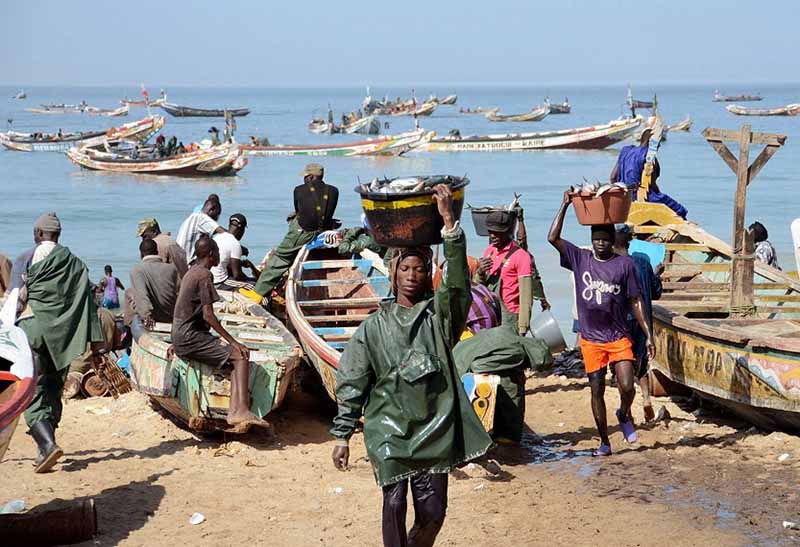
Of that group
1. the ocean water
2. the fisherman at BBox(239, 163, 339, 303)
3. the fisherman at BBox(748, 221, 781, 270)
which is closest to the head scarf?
the fisherman at BBox(239, 163, 339, 303)

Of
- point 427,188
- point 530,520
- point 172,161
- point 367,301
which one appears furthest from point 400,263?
point 172,161

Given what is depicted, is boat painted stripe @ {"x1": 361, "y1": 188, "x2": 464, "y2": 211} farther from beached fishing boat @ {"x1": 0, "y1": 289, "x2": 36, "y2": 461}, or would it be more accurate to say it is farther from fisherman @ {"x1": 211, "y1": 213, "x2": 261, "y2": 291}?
fisherman @ {"x1": 211, "y1": 213, "x2": 261, "y2": 291}

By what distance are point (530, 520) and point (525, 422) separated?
8.34 feet

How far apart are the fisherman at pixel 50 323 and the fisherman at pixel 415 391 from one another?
10.9 feet

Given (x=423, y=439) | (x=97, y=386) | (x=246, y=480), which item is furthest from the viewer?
(x=97, y=386)

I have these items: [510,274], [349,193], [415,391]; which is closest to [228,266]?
[510,274]

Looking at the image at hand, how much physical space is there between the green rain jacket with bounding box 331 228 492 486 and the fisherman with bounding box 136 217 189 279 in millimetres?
5717

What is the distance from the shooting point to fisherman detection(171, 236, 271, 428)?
803 cm

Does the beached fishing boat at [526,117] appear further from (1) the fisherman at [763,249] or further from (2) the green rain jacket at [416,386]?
(2) the green rain jacket at [416,386]

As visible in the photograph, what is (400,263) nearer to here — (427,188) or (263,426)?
(427,188)

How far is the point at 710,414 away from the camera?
29.3 ft

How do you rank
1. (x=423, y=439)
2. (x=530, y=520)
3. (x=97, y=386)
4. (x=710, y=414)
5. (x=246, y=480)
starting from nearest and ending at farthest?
(x=423, y=439) < (x=530, y=520) < (x=246, y=480) < (x=710, y=414) < (x=97, y=386)

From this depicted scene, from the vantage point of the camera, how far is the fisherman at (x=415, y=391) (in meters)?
4.78

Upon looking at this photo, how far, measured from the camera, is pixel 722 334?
8086 millimetres
